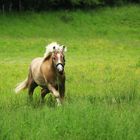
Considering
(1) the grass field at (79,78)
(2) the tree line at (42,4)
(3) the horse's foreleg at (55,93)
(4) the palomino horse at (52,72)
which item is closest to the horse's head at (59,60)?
(4) the palomino horse at (52,72)

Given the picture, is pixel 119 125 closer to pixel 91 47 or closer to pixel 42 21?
pixel 91 47

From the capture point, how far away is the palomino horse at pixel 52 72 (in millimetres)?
13586

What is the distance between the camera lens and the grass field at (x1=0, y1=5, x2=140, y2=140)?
382 inches

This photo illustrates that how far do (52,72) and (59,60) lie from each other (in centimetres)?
57

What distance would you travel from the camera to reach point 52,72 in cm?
1405

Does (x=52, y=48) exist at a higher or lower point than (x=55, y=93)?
higher

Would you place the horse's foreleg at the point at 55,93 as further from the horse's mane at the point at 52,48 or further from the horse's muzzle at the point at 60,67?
the horse's mane at the point at 52,48

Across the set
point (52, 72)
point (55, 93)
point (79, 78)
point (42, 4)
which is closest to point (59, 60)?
point (52, 72)

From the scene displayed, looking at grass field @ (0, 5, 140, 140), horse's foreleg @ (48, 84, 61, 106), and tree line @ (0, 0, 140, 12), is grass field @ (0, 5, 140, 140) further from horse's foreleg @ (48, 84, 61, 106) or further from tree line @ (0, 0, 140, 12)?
tree line @ (0, 0, 140, 12)

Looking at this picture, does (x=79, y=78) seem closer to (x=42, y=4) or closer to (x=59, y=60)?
(x=59, y=60)

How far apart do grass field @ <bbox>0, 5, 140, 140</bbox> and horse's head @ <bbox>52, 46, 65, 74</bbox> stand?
74 cm

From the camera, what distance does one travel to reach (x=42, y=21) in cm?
5088

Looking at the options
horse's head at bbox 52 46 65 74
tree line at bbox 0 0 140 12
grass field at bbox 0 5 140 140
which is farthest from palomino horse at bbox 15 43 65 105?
tree line at bbox 0 0 140 12

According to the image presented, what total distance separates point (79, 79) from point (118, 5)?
1590 inches
